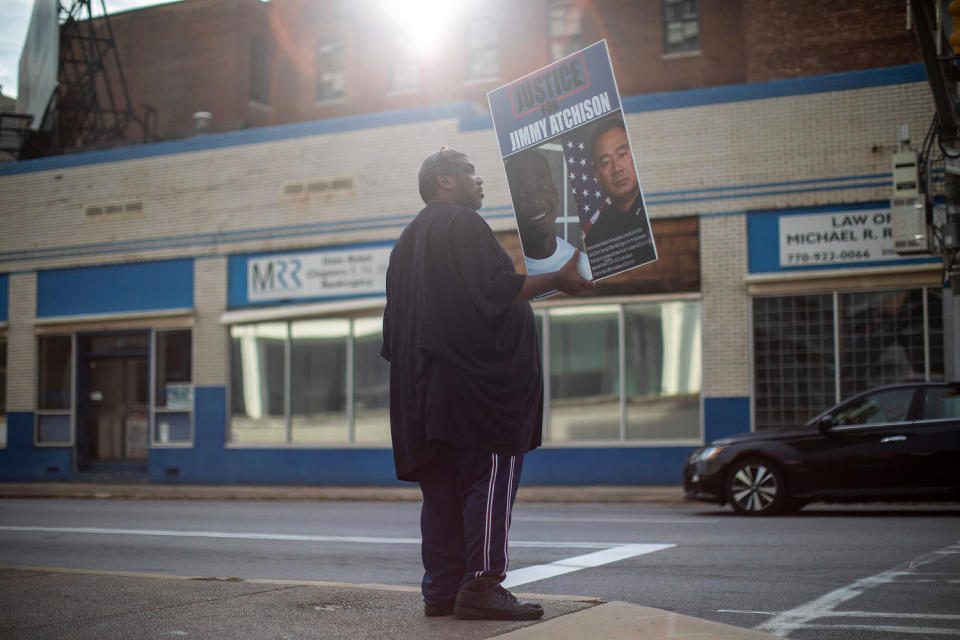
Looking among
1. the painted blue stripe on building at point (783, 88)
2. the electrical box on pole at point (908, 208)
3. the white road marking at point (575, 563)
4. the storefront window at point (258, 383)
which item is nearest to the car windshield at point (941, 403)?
the electrical box on pole at point (908, 208)

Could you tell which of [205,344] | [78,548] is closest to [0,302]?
[205,344]

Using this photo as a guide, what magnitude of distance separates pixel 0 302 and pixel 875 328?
18.1m

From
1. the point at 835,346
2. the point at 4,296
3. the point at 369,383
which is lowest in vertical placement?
the point at 369,383

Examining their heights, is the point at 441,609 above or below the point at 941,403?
below

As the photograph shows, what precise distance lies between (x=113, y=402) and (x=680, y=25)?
14.9m

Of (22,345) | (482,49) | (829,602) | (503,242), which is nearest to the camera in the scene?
(829,602)

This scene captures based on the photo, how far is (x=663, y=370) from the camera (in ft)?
61.9

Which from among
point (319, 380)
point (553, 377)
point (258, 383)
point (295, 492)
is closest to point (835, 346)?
point (553, 377)

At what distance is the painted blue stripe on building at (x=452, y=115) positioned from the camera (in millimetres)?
17938

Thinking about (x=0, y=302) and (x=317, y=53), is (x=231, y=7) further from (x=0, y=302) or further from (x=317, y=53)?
(x=0, y=302)

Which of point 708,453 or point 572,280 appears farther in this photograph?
point 708,453

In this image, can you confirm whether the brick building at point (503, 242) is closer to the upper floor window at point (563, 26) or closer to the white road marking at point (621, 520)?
the upper floor window at point (563, 26)

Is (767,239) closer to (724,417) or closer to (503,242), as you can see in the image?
(724,417)

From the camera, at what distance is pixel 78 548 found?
9.77 metres
